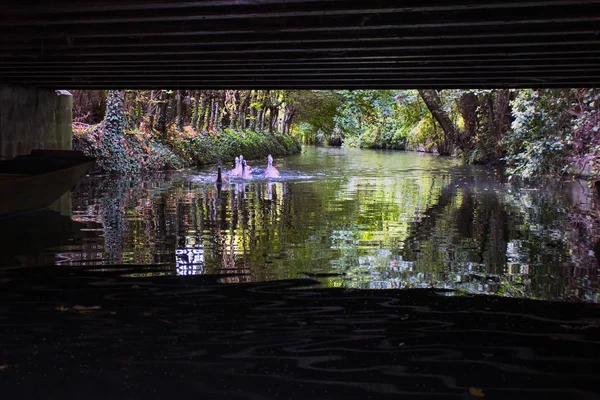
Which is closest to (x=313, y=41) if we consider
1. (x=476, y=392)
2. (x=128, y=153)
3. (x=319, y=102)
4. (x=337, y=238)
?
(x=337, y=238)

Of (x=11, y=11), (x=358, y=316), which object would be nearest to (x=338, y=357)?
(x=358, y=316)

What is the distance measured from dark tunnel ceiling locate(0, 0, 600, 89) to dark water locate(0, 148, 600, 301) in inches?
121

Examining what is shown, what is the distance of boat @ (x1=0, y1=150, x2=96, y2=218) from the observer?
12.1m

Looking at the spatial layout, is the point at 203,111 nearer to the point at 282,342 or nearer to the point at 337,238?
the point at 337,238

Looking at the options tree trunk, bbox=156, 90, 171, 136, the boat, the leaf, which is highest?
tree trunk, bbox=156, 90, 171, 136

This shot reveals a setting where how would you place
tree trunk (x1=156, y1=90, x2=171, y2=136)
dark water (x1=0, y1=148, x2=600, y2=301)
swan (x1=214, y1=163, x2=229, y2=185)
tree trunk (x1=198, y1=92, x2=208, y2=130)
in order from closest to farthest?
1. dark water (x1=0, y1=148, x2=600, y2=301)
2. swan (x1=214, y1=163, x2=229, y2=185)
3. tree trunk (x1=156, y1=90, x2=171, y2=136)
4. tree trunk (x1=198, y1=92, x2=208, y2=130)

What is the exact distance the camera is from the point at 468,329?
555cm

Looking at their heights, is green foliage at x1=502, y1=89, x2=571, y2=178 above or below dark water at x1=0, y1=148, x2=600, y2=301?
above

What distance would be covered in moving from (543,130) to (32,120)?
1747 centimetres

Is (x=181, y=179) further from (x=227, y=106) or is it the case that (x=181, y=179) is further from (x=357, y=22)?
(x=227, y=106)

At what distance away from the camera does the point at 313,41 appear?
396 inches

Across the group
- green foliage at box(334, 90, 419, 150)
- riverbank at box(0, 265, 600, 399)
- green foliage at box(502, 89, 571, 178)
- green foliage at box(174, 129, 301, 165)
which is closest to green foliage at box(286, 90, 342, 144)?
green foliage at box(334, 90, 419, 150)

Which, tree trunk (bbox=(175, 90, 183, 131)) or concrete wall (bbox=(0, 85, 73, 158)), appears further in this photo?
tree trunk (bbox=(175, 90, 183, 131))

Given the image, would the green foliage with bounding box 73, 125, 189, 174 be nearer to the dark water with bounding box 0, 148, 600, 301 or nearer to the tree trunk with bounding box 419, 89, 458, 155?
the dark water with bounding box 0, 148, 600, 301
